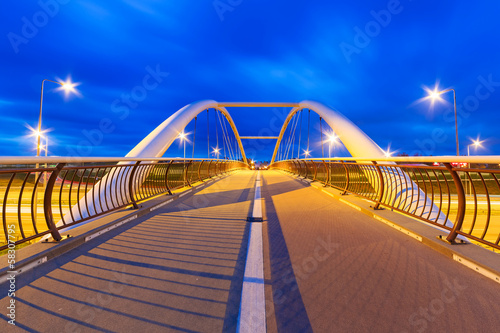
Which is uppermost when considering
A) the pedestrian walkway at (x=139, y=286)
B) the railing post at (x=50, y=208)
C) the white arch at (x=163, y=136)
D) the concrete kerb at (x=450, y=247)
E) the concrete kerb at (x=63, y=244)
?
the white arch at (x=163, y=136)

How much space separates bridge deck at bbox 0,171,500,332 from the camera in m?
1.80

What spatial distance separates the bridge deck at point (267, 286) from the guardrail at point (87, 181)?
0.79 metres

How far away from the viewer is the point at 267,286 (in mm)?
2285

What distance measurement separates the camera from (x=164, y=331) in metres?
1.70

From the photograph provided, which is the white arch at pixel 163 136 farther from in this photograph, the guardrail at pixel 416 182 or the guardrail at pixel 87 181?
the guardrail at pixel 416 182

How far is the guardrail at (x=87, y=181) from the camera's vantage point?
9.71 ft

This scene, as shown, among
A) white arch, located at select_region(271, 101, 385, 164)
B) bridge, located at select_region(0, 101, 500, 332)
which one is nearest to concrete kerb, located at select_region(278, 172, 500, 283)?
bridge, located at select_region(0, 101, 500, 332)

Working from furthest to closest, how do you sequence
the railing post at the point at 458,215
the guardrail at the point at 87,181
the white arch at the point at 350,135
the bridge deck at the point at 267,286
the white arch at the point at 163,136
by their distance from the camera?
the white arch at the point at 163,136 < the white arch at the point at 350,135 < the railing post at the point at 458,215 < the guardrail at the point at 87,181 < the bridge deck at the point at 267,286

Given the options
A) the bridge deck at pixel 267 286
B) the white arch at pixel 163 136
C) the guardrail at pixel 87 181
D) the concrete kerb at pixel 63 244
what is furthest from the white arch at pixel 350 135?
the concrete kerb at pixel 63 244

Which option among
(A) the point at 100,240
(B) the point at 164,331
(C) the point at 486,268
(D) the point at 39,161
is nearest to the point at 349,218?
(C) the point at 486,268

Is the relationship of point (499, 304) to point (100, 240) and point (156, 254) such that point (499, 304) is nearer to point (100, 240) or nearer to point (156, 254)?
point (156, 254)

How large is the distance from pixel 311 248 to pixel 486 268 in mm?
1767

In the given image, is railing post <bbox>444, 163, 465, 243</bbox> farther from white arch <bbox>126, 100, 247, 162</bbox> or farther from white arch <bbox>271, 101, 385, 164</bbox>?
white arch <bbox>126, 100, 247, 162</bbox>

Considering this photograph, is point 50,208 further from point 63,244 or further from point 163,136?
point 163,136
